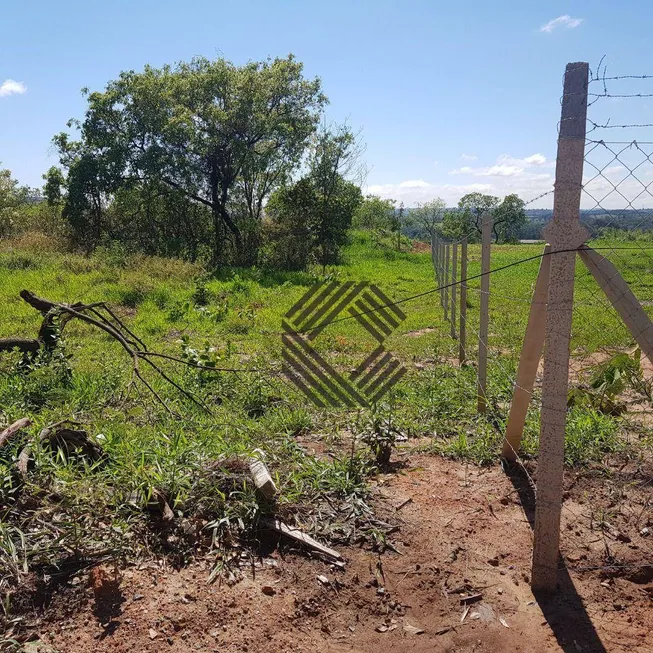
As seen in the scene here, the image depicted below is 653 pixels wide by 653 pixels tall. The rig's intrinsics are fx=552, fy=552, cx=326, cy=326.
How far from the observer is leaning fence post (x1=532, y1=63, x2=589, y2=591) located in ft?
7.03

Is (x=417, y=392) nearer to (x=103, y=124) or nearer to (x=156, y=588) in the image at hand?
(x=156, y=588)

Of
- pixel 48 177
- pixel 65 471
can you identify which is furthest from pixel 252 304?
pixel 48 177

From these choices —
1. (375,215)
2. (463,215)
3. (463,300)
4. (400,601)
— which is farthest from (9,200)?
(463,215)

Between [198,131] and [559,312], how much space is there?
15332 mm

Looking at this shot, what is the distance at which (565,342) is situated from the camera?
7.32 feet

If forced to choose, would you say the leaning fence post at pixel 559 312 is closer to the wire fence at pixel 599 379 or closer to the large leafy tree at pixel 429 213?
the wire fence at pixel 599 379

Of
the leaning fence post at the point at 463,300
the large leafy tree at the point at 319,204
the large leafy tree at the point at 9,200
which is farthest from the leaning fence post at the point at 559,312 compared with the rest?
the large leafy tree at the point at 9,200

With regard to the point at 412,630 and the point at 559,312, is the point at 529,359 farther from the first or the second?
the point at 412,630

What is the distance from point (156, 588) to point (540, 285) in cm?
231

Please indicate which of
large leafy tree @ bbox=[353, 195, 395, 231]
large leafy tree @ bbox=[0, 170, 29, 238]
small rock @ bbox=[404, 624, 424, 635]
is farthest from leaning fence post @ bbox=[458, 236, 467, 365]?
large leafy tree @ bbox=[353, 195, 395, 231]

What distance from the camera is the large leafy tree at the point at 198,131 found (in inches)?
618

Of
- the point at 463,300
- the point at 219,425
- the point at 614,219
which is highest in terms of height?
the point at 614,219
